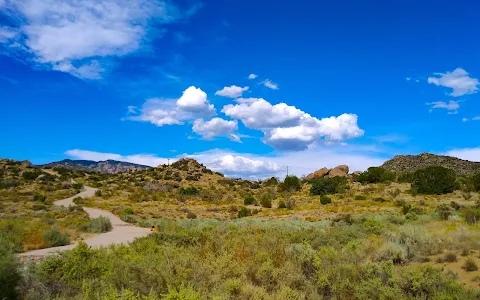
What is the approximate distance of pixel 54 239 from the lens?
18.5 m

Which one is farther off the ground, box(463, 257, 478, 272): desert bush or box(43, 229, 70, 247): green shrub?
box(43, 229, 70, 247): green shrub

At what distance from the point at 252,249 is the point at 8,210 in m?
34.0

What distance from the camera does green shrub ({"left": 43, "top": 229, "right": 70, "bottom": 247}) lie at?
59.4 feet

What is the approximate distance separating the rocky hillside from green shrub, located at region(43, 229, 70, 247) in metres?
83.3

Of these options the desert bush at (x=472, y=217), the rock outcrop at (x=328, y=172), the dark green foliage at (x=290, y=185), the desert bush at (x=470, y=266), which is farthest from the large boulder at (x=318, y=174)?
the desert bush at (x=470, y=266)

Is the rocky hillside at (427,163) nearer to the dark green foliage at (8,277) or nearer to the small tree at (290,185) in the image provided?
the small tree at (290,185)

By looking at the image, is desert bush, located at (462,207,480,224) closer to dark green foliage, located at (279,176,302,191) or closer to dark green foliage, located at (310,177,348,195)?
dark green foliage, located at (310,177,348,195)

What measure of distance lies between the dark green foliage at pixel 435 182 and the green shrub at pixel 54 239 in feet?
137

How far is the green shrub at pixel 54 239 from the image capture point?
18109 mm

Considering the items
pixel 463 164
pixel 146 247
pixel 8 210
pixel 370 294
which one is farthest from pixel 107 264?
pixel 463 164

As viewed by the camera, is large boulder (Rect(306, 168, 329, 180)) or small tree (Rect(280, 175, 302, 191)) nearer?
small tree (Rect(280, 175, 302, 191))

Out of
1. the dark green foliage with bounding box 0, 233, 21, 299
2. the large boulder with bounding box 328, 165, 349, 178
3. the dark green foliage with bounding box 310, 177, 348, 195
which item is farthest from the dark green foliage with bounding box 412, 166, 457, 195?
the dark green foliage with bounding box 0, 233, 21, 299

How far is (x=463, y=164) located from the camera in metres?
86.5

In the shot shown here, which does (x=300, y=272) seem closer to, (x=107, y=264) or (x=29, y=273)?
(x=107, y=264)
